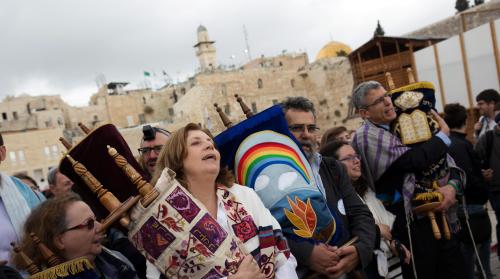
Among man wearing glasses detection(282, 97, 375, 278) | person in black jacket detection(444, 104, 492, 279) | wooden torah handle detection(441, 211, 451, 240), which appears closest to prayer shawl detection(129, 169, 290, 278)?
man wearing glasses detection(282, 97, 375, 278)

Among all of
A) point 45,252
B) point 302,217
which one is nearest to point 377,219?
point 302,217

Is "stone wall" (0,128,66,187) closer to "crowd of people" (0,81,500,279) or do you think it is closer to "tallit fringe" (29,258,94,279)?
"crowd of people" (0,81,500,279)

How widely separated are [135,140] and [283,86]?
19.2 m

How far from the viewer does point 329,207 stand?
315cm

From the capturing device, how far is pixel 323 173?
3309 millimetres

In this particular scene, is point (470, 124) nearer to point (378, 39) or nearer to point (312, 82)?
point (378, 39)

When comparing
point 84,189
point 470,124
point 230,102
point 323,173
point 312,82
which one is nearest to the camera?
point 84,189

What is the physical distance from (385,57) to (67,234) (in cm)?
2542

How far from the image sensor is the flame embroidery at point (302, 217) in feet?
8.87

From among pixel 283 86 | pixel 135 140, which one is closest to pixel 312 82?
pixel 283 86

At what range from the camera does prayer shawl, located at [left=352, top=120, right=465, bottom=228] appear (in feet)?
12.3

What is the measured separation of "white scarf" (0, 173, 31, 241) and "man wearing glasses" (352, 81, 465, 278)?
2.58 metres

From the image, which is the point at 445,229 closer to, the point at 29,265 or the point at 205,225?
the point at 205,225

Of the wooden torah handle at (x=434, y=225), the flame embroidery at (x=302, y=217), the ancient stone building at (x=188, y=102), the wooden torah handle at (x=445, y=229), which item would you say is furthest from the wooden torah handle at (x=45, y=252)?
the ancient stone building at (x=188, y=102)
